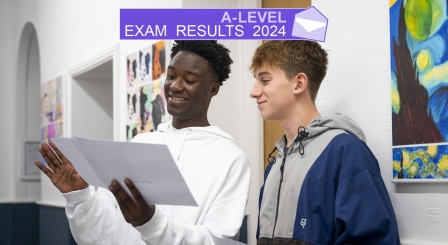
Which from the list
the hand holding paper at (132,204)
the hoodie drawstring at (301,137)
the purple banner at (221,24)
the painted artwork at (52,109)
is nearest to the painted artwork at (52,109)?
the painted artwork at (52,109)

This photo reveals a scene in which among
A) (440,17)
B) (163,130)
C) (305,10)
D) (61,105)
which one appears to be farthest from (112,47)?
(440,17)

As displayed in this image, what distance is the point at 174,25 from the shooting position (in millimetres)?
1884

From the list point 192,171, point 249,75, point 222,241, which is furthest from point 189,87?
point 249,75

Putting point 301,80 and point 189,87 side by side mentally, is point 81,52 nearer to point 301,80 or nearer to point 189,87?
point 189,87

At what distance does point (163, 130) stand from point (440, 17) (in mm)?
953

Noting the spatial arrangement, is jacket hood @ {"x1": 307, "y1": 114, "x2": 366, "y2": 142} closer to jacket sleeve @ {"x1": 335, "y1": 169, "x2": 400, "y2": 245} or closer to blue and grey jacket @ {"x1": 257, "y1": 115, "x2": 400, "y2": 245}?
blue and grey jacket @ {"x1": 257, "y1": 115, "x2": 400, "y2": 245}

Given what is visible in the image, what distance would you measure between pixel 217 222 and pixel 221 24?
59 centimetres

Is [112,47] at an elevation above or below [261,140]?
above

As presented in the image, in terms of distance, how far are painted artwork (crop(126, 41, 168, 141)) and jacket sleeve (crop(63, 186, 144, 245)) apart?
1785mm

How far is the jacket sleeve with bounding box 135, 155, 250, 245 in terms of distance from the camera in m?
1.63

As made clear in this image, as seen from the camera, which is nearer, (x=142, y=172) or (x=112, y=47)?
(x=142, y=172)

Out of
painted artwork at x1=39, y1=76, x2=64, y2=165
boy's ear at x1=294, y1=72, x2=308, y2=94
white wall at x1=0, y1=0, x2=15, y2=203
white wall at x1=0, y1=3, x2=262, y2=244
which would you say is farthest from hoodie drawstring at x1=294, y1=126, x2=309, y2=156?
white wall at x1=0, y1=0, x2=15, y2=203

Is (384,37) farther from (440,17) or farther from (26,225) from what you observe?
(26,225)

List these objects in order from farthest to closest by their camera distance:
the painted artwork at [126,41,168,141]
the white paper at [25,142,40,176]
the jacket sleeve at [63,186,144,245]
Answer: the white paper at [25,142,40,176], the painted artwork at [126,41,168,141], the jacket sleeve at [63,186,144,245]
